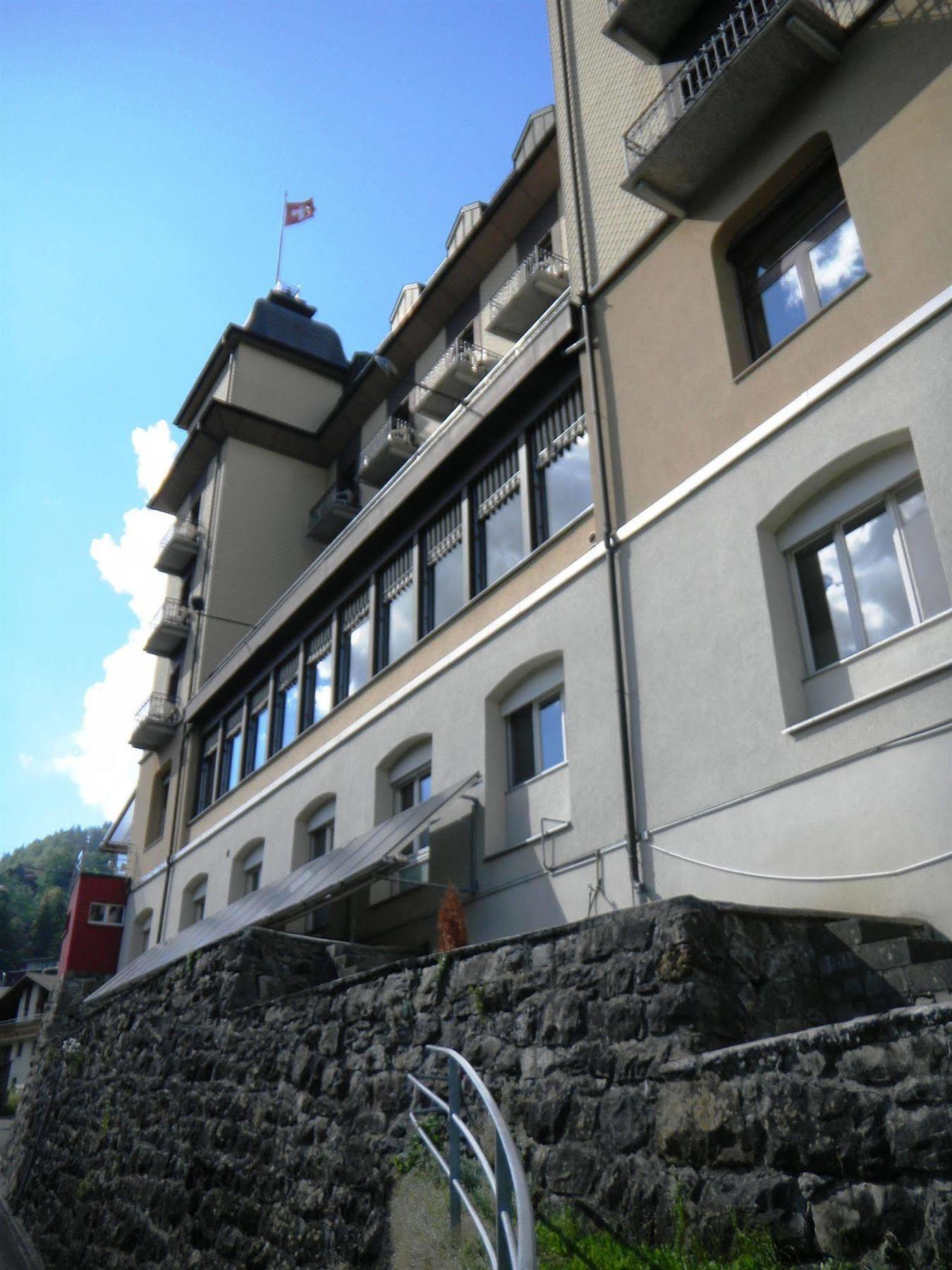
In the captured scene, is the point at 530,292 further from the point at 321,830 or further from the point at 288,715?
the point at 321,830

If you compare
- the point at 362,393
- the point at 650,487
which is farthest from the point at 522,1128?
the point at 362,393

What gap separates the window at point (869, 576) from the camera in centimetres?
866

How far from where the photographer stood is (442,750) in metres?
14.0

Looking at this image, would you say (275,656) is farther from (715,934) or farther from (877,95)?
(715,934)

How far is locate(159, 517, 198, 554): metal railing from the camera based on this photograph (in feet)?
91.0

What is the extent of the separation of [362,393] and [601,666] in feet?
53.6

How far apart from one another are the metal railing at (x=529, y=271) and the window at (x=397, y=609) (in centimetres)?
527

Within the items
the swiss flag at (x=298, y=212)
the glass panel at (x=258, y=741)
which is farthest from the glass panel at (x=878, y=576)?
the swiss flag at (x=298, y=212)

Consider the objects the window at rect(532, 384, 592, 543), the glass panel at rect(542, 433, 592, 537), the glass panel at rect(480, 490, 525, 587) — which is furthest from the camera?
the glass panel at rect(480, 490, 525, 587)

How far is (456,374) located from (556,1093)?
16558 mm

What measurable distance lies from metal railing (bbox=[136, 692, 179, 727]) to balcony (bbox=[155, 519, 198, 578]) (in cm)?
359

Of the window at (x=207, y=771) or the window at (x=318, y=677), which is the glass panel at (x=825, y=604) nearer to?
the window at (x=318, y=677)

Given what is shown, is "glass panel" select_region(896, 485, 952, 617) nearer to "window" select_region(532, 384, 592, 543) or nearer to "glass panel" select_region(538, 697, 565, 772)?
"window" select_region(532, 384, 592, 543)

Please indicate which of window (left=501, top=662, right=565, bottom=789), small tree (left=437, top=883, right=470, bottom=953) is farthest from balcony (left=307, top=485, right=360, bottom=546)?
small tree (left=437, top=883, right=470, bottom=953)
